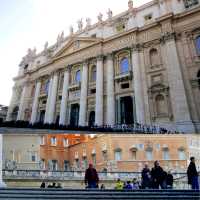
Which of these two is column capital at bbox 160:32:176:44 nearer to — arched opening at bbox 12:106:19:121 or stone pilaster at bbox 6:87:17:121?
arched opening at bbox 12:106:19:121

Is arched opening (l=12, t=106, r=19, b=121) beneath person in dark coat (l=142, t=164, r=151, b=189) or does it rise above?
above

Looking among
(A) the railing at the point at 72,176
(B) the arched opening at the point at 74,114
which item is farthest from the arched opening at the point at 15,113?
(A) the railing at the point at 72,176

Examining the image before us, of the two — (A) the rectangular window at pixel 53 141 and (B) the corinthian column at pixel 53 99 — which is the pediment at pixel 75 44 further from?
(A) the rectangular window at pixel 53 141

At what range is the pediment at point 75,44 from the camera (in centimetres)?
2705

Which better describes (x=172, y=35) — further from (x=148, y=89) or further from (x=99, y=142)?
(x=99, y=142)

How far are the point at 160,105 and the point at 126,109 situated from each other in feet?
11.6

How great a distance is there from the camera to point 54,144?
1000 centimetres

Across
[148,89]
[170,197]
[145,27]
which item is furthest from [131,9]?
[170,197]

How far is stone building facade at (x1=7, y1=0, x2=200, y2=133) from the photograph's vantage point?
20.1 metres

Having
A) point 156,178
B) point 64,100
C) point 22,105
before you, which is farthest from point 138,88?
point 22,105

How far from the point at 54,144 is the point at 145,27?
17435 millimetres

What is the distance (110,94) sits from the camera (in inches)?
917

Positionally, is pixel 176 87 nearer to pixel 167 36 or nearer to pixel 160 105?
pixel 160 105

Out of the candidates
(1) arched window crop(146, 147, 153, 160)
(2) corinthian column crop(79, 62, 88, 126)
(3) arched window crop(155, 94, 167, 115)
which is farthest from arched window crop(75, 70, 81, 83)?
(1) arched window crop(146, 147, 153, 160)
